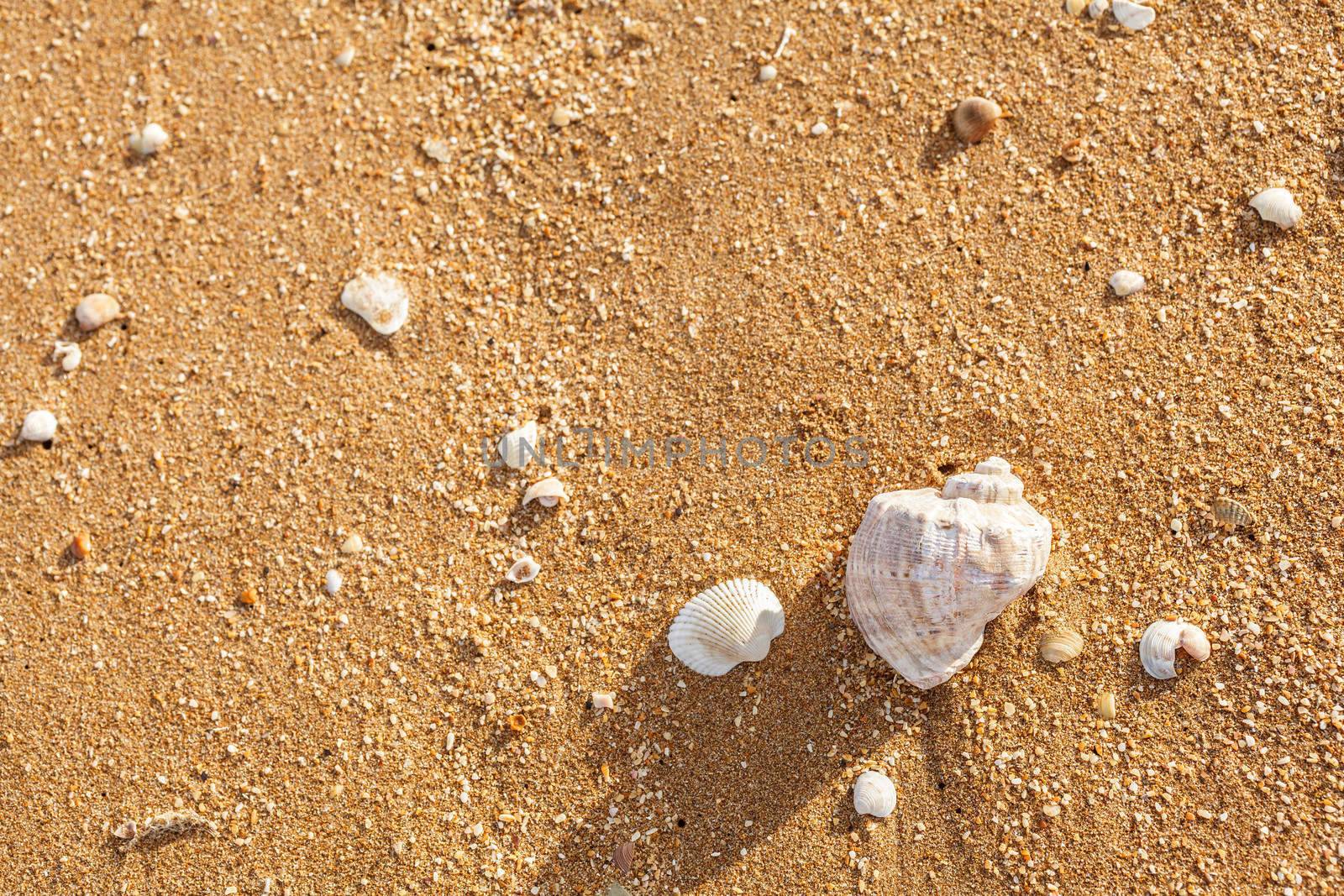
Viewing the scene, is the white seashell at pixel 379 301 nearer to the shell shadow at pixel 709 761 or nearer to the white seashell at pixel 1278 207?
the shell shadow at pixel 709 761

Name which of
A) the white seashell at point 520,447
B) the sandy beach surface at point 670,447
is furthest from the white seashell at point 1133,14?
the white seashell at point 520,447

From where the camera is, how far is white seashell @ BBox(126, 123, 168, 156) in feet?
10.5

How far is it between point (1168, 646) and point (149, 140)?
4.00 meters

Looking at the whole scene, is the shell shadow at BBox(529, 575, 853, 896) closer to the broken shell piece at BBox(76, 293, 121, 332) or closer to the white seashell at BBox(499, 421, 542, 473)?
the white seashell at BBox(499, 421, 542, 473)

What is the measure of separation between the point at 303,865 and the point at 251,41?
3.02 meters

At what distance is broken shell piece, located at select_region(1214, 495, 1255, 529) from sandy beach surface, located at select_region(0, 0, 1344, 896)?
0.05 meters

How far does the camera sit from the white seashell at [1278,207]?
9.25ft

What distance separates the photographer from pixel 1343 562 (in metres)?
2.73

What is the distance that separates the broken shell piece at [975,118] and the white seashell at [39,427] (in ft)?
11.2

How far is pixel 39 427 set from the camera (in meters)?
3.04

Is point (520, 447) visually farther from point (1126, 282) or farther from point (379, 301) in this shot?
point (1126, 282)

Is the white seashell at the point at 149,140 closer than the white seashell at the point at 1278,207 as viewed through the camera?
No

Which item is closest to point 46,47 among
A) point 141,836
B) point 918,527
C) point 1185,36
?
point 141,836

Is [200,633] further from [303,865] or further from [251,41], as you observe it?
[251,41]
